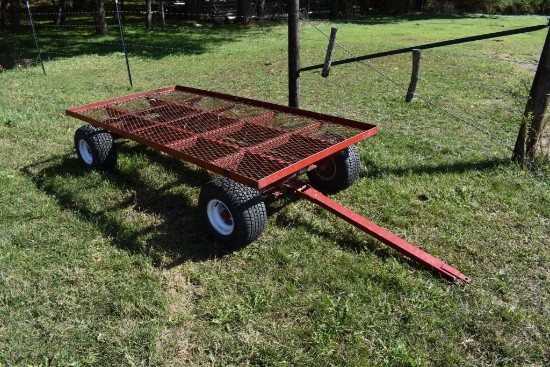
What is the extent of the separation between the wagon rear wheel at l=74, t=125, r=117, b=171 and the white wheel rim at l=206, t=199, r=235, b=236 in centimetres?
176

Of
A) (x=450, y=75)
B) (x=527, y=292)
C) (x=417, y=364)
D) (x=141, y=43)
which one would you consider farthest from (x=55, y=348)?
(x=141, y=43)

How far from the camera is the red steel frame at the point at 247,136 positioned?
10.4 feet

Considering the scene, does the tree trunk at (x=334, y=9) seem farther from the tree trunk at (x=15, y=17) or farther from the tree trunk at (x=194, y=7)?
the tree trunk at (x=15, y=17)

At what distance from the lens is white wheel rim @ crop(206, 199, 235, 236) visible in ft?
11.1

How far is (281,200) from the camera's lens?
4.06 meters

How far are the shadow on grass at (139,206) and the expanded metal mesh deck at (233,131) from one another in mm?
541

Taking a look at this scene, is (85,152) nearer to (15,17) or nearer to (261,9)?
(15,17)

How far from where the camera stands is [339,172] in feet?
13.3

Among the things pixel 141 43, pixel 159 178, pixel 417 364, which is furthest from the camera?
pixel 141 43

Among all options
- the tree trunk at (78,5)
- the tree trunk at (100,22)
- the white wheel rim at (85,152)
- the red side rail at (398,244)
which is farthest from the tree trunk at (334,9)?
the red side rail at (398,244)

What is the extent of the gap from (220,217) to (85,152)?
2216mm

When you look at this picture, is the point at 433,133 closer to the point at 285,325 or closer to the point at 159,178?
the point at 159,178

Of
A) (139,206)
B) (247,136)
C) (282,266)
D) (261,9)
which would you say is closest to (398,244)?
(282,266)

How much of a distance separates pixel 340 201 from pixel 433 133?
240 cm
